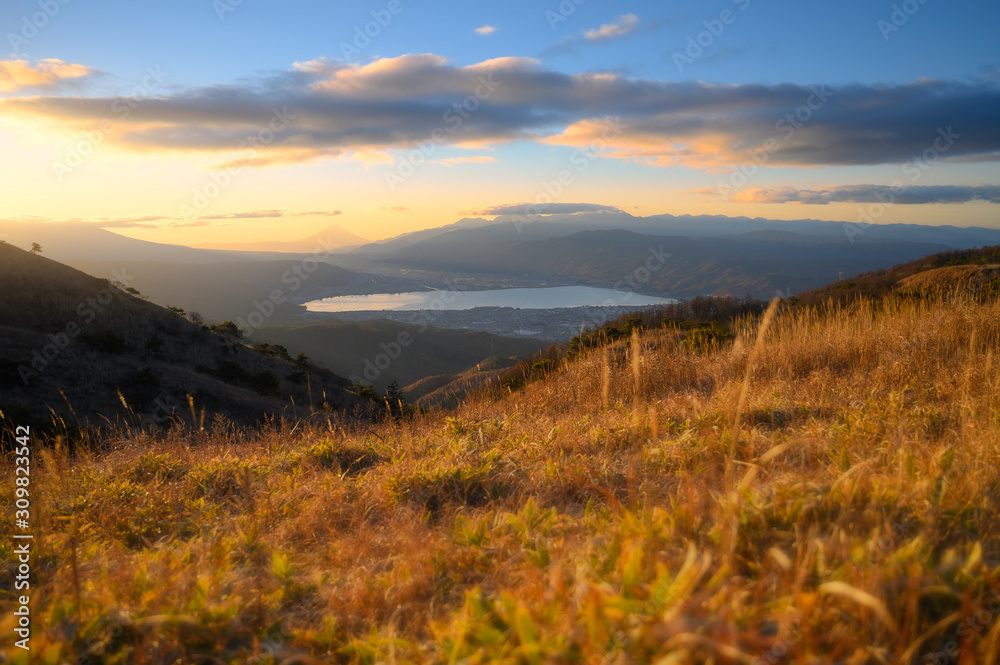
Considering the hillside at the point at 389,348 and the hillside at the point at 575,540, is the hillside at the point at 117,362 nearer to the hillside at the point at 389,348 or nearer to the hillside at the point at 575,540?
the hillside at the point at 575,540

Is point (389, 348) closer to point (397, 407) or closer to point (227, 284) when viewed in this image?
point (397, 407)

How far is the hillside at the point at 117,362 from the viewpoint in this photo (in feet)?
→ 64.0

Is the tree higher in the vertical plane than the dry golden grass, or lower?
lower

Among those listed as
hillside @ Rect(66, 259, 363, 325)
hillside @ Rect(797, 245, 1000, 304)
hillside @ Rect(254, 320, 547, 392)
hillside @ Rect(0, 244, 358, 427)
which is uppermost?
hillside @ Rect(66, 259, 363, 325)

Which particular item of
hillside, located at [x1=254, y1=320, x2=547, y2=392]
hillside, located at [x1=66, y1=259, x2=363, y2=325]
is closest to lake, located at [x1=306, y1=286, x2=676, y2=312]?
hillside, located at [x1=66, y1=259, x2=363, y2=325]

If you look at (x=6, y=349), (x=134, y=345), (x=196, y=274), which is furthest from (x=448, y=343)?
(x=196, y=274)

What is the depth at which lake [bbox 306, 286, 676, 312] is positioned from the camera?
5566 inches

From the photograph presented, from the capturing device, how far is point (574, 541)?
2.06 metres

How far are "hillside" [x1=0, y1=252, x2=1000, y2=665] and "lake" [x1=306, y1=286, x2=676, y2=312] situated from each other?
127241 millimetres

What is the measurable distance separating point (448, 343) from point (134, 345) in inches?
2466

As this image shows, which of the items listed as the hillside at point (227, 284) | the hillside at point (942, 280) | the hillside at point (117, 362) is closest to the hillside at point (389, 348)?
the hillside at point (227, 284)

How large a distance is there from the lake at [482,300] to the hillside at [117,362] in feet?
347

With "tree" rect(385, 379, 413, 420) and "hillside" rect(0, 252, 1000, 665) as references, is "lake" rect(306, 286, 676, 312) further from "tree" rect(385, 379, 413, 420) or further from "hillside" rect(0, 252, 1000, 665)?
"hillside" rect(0, 252, 1000, 665)

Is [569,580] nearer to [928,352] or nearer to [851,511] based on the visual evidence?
[851,511]
